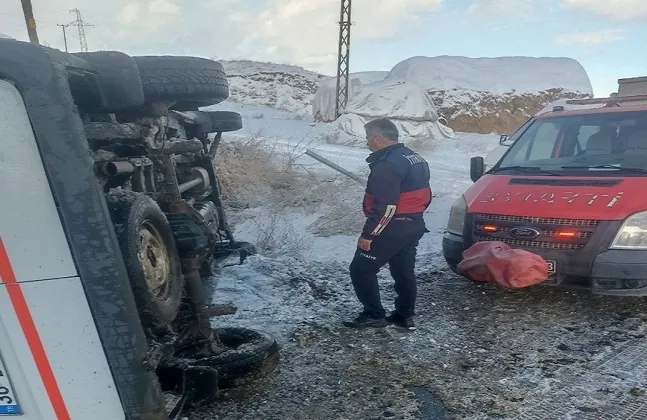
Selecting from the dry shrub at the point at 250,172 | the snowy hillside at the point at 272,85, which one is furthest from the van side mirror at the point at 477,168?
the snowy hillside at the point at 272,85

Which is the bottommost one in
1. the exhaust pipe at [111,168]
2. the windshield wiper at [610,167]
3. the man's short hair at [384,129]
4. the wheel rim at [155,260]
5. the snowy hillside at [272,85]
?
the snowy hillside at [272,85]

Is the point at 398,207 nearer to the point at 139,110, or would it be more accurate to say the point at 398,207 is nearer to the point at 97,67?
the point at 139,110

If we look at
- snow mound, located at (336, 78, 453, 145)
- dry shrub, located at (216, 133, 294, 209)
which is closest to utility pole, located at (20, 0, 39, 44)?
dry shrub, located at (216, 133, 294, 209)

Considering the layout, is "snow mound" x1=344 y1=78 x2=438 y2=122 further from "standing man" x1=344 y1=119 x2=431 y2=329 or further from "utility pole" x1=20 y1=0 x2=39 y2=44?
"standing man" x1=344 y1=119 x2=431 y2=329

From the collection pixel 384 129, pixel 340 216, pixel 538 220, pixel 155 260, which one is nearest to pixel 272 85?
pixel 340 216

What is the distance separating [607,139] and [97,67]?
500 cm

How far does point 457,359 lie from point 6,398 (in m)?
2.87

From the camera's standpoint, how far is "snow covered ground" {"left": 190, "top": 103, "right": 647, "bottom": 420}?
329 cm

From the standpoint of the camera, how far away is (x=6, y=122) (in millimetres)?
1713

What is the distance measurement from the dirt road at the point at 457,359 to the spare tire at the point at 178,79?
69.5 inches

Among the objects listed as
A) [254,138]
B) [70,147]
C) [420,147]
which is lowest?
[420,147]

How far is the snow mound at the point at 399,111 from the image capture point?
68.4 feet

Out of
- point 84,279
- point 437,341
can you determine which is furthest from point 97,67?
point 437,341

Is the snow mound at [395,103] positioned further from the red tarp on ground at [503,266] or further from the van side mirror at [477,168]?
the red tarp on ground at [503,266]
